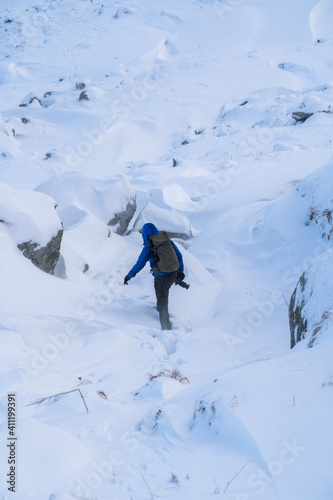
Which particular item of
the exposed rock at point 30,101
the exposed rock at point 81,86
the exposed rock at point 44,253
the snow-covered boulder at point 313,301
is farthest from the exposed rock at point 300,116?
the exposed rock at point 30,101

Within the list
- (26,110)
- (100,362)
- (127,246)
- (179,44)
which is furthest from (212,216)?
(179,44)

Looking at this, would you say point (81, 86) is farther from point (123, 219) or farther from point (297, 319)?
point (297, 319)

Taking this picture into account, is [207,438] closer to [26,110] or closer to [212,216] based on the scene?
[212,216]

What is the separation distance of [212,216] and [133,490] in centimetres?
805

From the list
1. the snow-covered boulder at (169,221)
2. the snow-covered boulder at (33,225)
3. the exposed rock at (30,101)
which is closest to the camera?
the snow-covered boulder at (33,225)

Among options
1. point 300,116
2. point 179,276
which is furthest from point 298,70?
point 179,276

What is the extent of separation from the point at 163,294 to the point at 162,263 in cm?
45

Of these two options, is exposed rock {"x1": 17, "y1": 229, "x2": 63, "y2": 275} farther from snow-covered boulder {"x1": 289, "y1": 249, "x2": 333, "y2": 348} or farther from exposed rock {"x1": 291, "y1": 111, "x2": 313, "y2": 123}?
exposed rock {"x1": 291, "y1": 111, "x2": 313, "y2": 123}

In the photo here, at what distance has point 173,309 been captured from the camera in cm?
571

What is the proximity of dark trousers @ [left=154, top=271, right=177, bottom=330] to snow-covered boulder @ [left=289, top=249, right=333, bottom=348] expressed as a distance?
1.79 metres

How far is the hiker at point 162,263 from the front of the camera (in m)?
5.13

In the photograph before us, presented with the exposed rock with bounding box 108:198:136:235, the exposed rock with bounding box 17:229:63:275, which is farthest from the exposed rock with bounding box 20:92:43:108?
the exposed rock with bounding box 17:229:63:275

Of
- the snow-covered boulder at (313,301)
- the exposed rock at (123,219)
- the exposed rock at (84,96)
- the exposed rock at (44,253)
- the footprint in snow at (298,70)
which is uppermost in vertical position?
the snow-covered boulder at (313,301)

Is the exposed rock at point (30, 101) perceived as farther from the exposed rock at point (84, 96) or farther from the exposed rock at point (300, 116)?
the exposed rock at point (300, 116)
